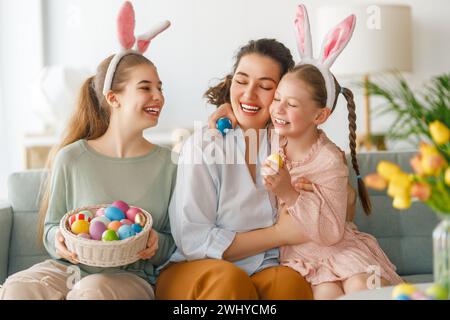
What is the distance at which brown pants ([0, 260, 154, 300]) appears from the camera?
5.24 ft

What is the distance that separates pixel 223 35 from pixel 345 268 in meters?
2.36

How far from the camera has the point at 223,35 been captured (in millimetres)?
3789

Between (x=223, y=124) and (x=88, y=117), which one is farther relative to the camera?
(x=88, y=117)

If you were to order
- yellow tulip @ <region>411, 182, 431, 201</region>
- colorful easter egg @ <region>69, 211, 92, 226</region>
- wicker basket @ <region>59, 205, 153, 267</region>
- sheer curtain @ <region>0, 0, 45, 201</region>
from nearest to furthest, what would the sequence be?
yellow tulip @ <region>411, 182, 431, 201</region>
wicker basket @ <region>59, 205, 153, 267</region>
colorful easter egg @ <region>69, 211, 92, 226</region>
sheer curtain @ <region>0, 0, 45, 201</region>

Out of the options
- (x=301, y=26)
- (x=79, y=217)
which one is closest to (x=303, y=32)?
(x=301, y=26)

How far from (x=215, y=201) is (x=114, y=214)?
28cm

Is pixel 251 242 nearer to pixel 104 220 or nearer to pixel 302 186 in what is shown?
pixel 302 186

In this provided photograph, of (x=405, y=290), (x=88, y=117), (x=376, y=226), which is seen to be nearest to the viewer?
(x=405, y=290)

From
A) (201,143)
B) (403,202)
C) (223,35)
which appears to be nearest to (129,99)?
(201,143)

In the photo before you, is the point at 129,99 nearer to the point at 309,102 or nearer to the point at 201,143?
the point at 201,143

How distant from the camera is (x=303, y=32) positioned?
5.83 feet

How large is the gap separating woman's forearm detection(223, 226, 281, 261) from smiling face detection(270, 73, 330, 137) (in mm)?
268

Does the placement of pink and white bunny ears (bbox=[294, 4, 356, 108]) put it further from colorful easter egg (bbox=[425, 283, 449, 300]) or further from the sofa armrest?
the sofa armrest

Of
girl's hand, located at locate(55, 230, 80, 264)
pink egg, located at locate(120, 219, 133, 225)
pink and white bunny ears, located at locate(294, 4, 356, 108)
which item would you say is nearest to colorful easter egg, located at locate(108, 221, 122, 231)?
pink egg, located at locate(120, 219, 133, 225)
